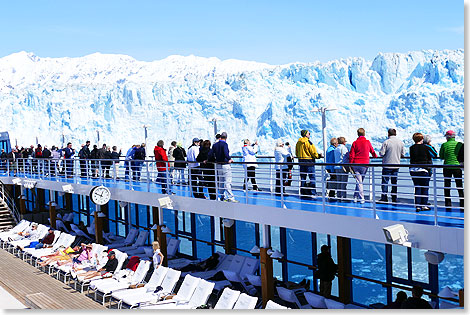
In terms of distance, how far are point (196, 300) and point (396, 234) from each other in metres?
4.36

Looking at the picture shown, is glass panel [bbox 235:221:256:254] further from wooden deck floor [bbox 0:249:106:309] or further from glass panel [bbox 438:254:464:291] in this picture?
wooden deck floor [bbox 0:249:106:309]

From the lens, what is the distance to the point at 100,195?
44.0ft

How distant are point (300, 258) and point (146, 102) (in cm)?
2762

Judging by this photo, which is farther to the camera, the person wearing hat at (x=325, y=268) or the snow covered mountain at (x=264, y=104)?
the snow covered mountain at (x=264, y=104)

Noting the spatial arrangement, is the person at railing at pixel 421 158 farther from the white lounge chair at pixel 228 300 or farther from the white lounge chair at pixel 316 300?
the white lounge chair at pixel 228 300

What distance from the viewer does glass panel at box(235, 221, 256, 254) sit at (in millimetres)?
27072

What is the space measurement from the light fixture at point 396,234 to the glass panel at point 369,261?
17.1 meters

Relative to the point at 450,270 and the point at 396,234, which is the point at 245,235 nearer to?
the point at 450,270

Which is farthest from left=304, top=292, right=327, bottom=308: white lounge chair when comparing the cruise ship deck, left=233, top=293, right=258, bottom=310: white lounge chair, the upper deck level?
the upper deck level

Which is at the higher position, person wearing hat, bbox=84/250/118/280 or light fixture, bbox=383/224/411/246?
light fixture, bbox=383/224/411/246

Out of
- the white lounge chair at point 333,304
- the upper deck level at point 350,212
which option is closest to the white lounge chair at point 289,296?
the white lounge chair at point 333,304

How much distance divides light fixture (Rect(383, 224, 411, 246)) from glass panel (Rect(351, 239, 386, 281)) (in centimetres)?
1715

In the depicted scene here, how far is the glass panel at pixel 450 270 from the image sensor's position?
21.5m

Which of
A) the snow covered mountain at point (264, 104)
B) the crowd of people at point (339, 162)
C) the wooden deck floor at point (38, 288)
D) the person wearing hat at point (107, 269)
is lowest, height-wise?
the wooden deck floor at point (38, 288)
